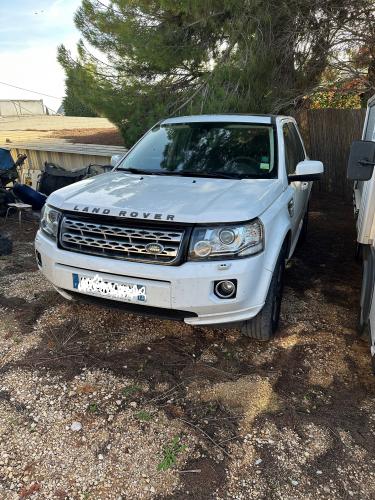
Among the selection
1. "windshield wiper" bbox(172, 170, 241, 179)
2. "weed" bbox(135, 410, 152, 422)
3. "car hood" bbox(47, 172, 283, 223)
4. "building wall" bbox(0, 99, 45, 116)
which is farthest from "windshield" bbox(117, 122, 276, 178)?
"building wall" bbox(0, 99, 45, 116)

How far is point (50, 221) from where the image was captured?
3.20 metres

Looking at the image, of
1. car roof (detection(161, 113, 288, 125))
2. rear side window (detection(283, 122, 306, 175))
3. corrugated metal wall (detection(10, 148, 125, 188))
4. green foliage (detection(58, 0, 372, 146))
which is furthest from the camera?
corrugated metal wall (detection(10, 148, 125, 188))

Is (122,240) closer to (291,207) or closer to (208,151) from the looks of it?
(208,151)

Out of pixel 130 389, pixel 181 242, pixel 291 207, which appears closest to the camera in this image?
pixel 181 242

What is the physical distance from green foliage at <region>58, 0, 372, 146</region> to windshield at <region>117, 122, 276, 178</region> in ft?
9.38

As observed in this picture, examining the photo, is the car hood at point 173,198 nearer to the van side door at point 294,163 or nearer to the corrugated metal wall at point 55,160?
the van side door at point 294,163

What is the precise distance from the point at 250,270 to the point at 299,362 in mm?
945

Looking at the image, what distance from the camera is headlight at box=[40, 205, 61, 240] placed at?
3115 mm

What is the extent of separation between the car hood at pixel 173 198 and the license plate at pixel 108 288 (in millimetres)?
465

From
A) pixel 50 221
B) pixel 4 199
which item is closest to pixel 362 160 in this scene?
pixel 50 221

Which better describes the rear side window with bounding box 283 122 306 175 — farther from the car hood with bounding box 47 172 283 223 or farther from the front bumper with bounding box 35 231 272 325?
the front bumper with bounding box 35 231 272 325

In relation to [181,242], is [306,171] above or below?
above

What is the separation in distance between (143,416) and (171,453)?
333 mm

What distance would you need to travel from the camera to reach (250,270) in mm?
2652
